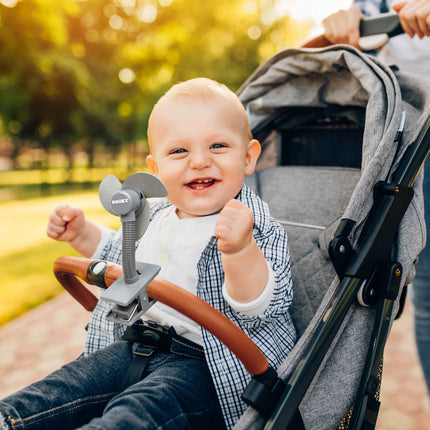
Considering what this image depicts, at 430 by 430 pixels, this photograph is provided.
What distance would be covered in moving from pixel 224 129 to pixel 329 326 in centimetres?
66

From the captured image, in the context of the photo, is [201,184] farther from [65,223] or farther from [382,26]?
[382,26]

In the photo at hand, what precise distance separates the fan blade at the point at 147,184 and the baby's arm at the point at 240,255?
178 millimetres

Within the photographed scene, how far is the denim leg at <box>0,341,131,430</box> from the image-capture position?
1126 millimetres

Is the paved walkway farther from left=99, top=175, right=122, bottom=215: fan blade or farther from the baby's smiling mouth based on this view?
left=99, top=175, right=122, bottom=215: fan blade

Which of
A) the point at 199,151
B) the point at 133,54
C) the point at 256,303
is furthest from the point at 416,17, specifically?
A: the point at 133,54

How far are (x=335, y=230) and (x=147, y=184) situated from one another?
2.32 ft

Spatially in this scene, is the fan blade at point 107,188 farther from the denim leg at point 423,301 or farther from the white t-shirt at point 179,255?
the denim leg at point 423,301

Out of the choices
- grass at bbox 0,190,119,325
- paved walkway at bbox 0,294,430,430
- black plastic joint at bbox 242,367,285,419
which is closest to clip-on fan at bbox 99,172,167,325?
black plastic joint at bbox 242,367,285,419

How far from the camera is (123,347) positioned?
55.2 inches

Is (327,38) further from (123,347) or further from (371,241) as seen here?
(123,347)

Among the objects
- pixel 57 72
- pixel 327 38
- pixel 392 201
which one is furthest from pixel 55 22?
pixel 392 201

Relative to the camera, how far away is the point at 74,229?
162 centimetres

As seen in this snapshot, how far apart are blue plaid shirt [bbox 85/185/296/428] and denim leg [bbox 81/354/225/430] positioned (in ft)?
0.16

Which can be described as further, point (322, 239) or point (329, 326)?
point (322, 239)
